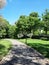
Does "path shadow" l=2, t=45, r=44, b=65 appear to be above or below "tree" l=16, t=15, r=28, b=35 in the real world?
below

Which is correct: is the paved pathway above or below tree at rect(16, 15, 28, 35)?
below

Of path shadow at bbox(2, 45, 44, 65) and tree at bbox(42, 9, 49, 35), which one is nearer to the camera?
path shadow at bbox(2, 45, 44, 65)

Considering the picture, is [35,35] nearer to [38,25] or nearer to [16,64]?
[38,25]

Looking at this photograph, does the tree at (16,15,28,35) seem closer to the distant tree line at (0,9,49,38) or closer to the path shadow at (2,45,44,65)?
the distant tree line at (0,9,49,38)

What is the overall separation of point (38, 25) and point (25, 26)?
6275 mm

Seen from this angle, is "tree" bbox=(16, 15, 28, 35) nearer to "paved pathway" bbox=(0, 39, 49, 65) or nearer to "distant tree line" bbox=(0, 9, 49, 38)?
"distant tree line" bbox=(0, 9, 49, 38)

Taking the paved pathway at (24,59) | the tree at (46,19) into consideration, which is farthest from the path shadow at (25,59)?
the tree at (46,19)

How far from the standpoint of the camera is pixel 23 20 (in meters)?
71.1

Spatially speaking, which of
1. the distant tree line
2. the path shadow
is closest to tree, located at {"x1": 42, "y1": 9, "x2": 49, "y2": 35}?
the distant tree line

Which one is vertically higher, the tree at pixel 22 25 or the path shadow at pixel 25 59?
the tree at pixel 22 25

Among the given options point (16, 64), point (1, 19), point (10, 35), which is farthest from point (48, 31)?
point (16, 64)

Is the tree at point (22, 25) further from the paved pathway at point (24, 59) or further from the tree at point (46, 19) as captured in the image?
the paved pathway at point (24, 59)

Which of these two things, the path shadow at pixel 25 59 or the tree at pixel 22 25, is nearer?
the path shadow at pixel 25 59

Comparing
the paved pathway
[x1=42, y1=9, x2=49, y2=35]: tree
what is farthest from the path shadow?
[x1=42, y1=9, x2=49, y2=35]: tree
